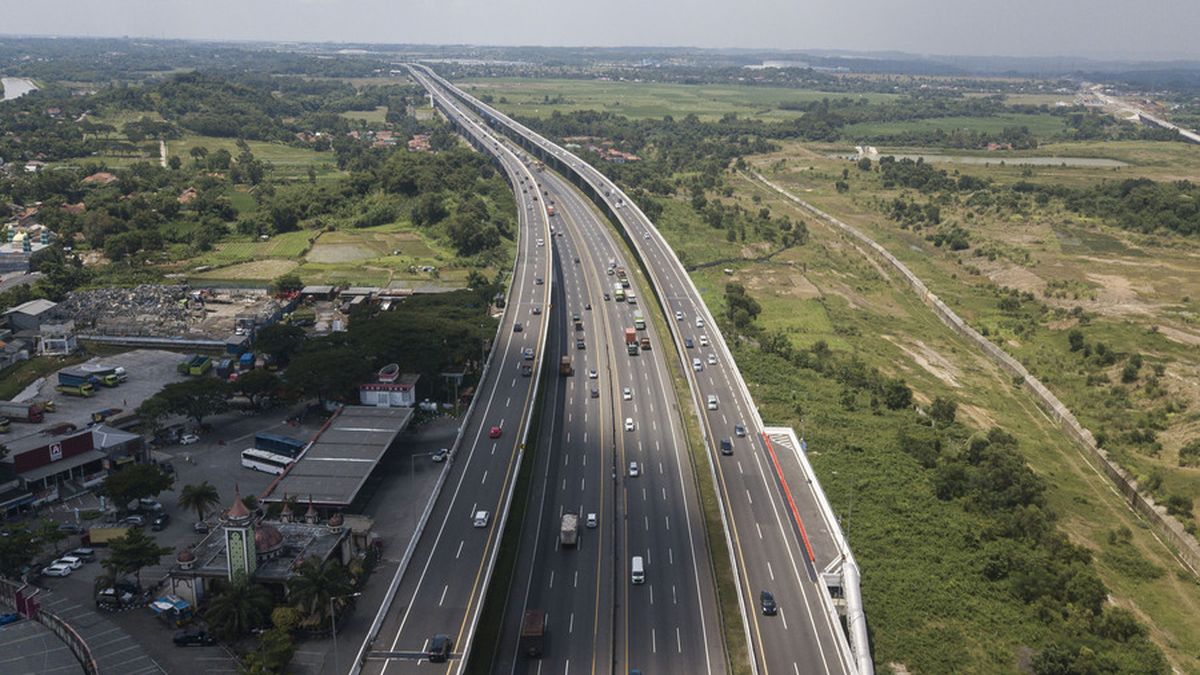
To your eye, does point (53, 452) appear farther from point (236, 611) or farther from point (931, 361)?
point (931, 361)

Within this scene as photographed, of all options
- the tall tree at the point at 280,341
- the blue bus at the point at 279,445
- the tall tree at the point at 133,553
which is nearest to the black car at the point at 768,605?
the tall tree at the point at 133,553

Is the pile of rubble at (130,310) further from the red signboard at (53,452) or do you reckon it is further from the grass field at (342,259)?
the red signboard at (53,452)

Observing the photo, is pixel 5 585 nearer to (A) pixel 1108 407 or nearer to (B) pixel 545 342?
(B) pixel 545 342

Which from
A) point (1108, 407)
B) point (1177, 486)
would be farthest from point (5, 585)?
point (1108, 407)

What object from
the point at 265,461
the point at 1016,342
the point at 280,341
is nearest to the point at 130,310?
the point at 280,341

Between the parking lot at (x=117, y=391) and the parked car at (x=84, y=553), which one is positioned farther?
the parking lot at (x=117, y=391)

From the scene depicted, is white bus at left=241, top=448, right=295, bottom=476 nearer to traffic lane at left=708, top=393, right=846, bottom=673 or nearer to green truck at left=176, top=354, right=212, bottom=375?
green truck at left=176, top=354, right=212, bottom=375

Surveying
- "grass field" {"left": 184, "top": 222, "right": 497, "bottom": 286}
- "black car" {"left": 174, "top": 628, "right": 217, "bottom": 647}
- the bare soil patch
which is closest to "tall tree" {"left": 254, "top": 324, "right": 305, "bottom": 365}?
"grass field" {"left": 184, "top": 222, "right": 497, "bottom": 286}
